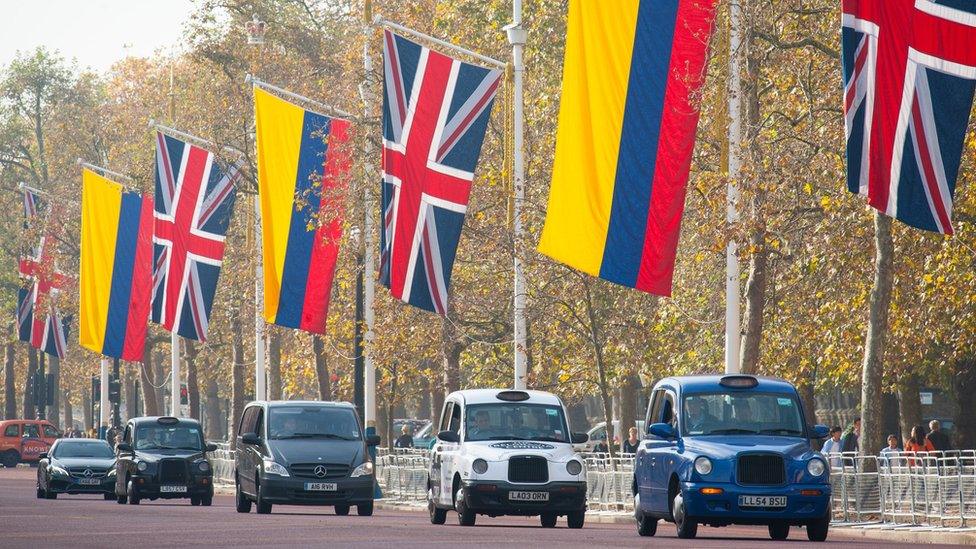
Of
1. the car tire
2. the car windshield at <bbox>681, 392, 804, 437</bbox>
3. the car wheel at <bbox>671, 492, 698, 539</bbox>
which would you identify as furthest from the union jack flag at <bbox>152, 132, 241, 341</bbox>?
the car wheel at <bbox>671, 492, 698, 539</bbox>

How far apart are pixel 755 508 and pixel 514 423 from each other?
21.0 feet

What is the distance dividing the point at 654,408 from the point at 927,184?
4162mm

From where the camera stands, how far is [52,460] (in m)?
42.2

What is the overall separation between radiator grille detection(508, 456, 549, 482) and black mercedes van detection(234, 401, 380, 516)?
4.53 metres

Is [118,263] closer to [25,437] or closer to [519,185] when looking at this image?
[519,185]

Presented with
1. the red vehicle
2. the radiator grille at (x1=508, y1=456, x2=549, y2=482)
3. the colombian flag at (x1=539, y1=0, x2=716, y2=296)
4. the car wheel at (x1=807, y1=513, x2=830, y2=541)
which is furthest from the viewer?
the red vehicle

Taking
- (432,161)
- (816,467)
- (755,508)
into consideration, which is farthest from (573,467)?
(432,161)

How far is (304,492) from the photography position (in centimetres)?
2861

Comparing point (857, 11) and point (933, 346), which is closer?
point (857, 11)

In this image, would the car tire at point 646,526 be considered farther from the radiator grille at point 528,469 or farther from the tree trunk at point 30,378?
the tree trunk at point 30,378

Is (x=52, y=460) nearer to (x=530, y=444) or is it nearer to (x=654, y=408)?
(x=530, y=444)

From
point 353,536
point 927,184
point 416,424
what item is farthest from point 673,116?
point 416,424

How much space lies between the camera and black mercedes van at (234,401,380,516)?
94.2 ft

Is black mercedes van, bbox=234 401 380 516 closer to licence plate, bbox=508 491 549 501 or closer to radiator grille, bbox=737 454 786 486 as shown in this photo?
licence plate, bbox=508 491 549 501
